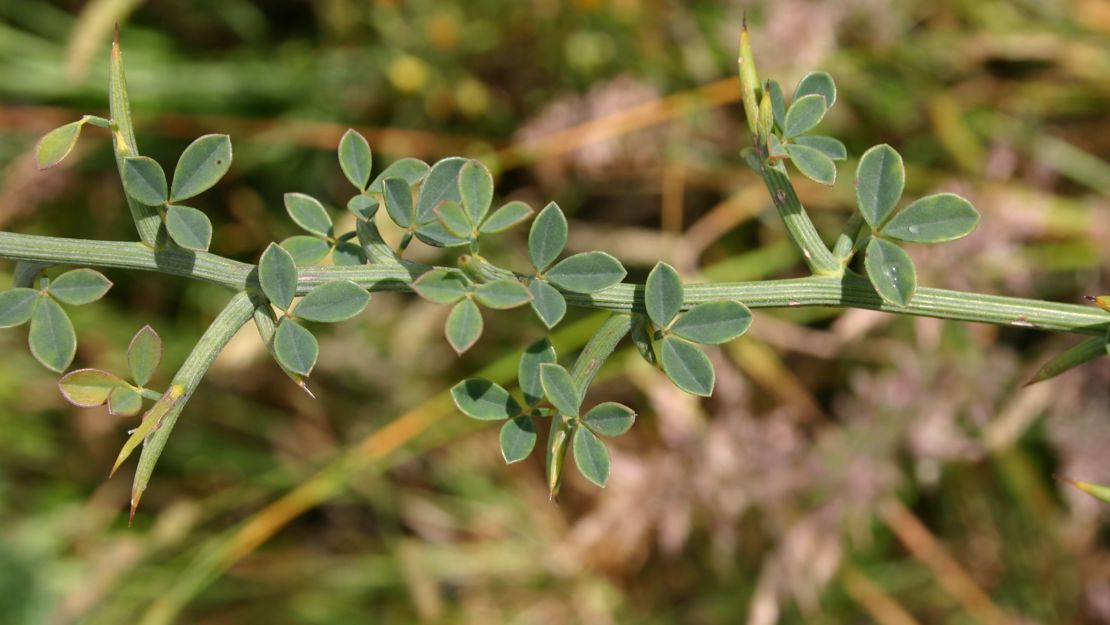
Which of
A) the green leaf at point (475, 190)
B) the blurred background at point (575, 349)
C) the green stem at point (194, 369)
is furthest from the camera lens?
the blurred background at point (575, 349)

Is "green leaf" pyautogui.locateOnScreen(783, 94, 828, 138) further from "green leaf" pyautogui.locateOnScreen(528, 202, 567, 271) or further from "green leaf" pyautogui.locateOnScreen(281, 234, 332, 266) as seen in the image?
"green leaf" pyautogui.locateOnScreen(281, 234, 332, 266)

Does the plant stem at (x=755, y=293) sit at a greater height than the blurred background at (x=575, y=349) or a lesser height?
greater

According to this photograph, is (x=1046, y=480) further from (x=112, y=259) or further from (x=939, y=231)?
(x=112, y=259)

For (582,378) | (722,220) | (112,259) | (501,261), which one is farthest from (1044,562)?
(112,259)

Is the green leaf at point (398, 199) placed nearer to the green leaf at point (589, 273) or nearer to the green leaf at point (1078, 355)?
the green leaf at point (589, 273)

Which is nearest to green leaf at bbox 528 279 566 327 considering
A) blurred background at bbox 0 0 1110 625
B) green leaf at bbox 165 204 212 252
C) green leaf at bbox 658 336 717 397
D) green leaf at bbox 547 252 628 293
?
green leaf at bbox 547 252 628 293

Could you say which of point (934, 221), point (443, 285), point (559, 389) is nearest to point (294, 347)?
point (443, 285)

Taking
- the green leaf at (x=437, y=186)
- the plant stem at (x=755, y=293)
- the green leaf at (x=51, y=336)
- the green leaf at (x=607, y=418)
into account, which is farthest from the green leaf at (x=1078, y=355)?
the green leaf at (x=51, y=336)
